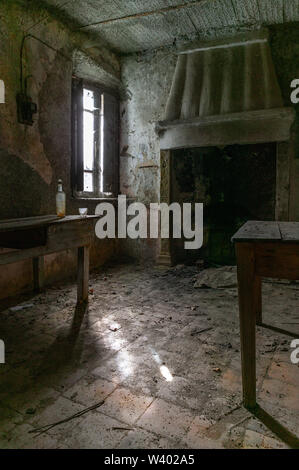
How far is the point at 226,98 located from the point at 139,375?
4053 millimetres

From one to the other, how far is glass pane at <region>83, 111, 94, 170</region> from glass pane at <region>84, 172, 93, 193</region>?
0.36 feet

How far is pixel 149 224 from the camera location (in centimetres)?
554

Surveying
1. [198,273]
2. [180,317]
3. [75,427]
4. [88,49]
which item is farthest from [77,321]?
[88,49]

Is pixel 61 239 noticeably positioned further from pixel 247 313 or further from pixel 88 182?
pixel 88 182

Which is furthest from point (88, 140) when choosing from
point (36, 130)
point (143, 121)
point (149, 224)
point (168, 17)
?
point (168, 17)

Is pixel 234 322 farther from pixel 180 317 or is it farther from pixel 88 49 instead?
pixel 88 49

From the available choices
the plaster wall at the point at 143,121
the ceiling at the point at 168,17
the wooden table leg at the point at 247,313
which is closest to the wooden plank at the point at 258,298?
the wooden table leg at the point at 247,313

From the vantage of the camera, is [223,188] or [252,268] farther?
[223,188]

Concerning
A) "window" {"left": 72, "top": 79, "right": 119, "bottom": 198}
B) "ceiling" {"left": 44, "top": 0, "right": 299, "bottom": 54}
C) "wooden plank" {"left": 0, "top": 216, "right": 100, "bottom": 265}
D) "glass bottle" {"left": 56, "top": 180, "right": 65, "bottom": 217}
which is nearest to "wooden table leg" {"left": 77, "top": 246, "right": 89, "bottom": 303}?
"wooden plank" {"left": 0, "top": 216, "right": 100, "bottom": 265}

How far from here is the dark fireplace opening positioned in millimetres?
5219

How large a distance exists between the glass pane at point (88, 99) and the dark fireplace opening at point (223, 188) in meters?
1.54

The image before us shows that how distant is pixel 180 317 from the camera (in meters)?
3.17

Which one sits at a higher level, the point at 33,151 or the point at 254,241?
the point at 33,151

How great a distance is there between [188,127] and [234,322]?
9.99 ft
